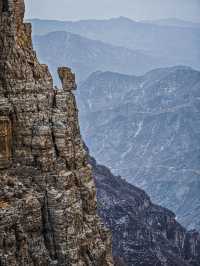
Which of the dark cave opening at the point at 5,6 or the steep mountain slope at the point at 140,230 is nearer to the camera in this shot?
the dark cave opening at the point at 5,6

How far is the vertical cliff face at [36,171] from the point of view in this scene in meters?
33.7

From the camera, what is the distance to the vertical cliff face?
111ft

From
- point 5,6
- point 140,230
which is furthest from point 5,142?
point 140,230

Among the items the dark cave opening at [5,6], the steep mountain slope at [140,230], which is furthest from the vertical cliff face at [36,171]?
the steep mountain slope at [140,230]

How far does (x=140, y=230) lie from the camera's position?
13462 centimetres

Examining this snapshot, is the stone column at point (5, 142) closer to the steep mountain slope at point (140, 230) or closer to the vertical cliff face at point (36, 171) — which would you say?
the vertical cliff face at point (36, 171)

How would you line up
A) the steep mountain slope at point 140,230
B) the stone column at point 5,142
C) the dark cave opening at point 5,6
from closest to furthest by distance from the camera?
1. the stone column at point 5,142
2. the dark cave opening at point 5,6
3. the steep mountain slope at point 140,230

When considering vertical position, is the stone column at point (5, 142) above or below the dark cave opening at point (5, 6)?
below

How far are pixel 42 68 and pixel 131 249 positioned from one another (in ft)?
284

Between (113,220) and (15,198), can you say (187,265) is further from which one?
(15,198)

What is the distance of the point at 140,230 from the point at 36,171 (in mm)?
101745

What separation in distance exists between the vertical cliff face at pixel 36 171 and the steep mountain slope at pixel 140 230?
7264cm

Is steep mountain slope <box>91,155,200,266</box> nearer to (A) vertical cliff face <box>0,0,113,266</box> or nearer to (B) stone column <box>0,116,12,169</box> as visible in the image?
(A) vertical cliff face <box>0,0,113,266</box>

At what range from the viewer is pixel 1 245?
3231 cm
